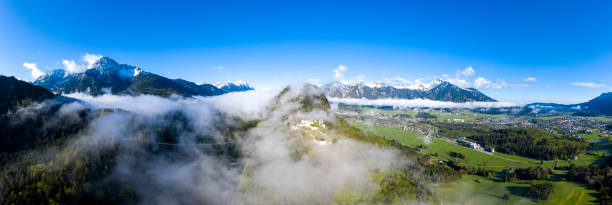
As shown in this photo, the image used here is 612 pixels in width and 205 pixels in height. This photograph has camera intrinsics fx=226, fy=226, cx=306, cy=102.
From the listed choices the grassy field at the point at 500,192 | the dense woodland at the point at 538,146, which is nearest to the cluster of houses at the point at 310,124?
the grassy field at the point at 500,192

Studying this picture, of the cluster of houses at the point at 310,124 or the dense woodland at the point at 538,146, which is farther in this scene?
the dense woodland at the point at 538,146

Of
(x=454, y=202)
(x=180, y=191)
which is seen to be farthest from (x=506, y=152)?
(x=180, y=191)

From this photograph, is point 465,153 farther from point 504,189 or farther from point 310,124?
point 310,124

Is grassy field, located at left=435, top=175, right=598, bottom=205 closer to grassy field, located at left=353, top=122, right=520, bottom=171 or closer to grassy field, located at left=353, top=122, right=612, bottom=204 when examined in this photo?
grassy field, located at left=353, top=122, right=612, bottom=204

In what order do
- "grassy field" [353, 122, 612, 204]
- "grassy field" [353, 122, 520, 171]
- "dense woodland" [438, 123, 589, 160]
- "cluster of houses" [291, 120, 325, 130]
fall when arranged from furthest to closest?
1. "dense woodland" [438, 123, 589, 160]
2. "cluster of houses" [291, 120, 325, 130]
3. "grassy field" [353, 122, 520, 171]
4. "grassy field" [353, 122, 612, 204]

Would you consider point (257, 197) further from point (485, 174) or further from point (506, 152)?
point (506, 152)

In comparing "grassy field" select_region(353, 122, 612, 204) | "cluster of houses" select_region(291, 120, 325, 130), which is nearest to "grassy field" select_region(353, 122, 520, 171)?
"grassy field" select_region(353, 122, 612, 204)

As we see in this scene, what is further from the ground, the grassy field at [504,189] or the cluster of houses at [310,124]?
the cluster of houses at [310,124]

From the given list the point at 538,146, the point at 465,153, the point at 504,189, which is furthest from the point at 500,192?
the point at 538,146

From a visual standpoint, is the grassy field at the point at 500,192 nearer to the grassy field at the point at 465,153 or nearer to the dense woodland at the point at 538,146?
the grassy field at the point at 465,153
